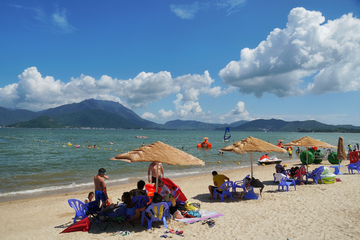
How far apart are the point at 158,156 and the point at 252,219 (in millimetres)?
3456

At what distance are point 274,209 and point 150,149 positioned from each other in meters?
4.77

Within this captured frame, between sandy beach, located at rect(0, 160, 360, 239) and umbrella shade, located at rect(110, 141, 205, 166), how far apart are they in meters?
1.85

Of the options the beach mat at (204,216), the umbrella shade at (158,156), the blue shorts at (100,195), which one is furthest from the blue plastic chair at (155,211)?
the blue shorts at (100,195)

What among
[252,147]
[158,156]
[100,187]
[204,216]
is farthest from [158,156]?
[252,147]

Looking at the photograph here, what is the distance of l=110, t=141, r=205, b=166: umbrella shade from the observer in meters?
6.24

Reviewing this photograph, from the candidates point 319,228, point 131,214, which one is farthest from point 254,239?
point 131,214

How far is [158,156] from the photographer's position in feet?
20.9

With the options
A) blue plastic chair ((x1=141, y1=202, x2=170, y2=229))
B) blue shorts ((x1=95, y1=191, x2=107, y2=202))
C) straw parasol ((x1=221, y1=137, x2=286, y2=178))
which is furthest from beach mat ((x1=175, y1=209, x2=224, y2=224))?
straw parasol ((x1=221, y1=137, x2=286, y2=178))

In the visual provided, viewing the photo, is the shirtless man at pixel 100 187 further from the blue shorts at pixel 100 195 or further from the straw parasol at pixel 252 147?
the straw parasol at pixel 252 147

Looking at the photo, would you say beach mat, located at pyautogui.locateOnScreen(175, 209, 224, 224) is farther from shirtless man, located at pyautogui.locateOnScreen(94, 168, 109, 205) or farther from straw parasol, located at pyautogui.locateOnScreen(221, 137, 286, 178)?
straw parasol, located at pyautogui.locateOnScreen(221, 137, 286, 178)

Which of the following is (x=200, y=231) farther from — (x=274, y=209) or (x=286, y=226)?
(x=274, y=209)

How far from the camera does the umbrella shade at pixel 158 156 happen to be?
6.24 metres

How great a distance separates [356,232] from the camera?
16.7ft

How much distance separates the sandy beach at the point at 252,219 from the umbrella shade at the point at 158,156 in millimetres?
1855
